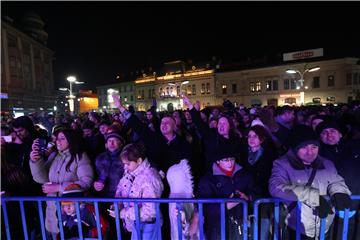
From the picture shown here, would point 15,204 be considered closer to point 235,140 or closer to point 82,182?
point 82,182

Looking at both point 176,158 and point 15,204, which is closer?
point 15,204

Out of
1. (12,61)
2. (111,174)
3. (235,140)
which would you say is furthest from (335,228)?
(12,61)

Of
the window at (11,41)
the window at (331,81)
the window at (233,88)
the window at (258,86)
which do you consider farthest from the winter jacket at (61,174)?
the window at (233,88)

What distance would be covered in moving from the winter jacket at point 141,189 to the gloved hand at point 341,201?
1822 mm

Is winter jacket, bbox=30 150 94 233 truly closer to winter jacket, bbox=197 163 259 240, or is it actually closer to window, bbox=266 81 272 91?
winter jacket, bbox=197 163 259 240

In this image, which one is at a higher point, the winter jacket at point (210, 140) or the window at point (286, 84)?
the window at point (286, 84)

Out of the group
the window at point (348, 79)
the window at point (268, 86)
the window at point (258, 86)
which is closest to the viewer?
the window at point (348, 79)

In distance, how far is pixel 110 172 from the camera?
4.60 metres

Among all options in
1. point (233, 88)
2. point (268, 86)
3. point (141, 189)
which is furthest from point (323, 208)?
point (233, 88)

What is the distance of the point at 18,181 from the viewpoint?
4.12 m

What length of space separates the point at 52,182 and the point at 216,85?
63207mm

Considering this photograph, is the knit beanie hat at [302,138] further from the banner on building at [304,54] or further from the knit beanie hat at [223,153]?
the banner on building at [304,54]

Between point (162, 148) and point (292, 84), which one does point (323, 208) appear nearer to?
point (162, 148)

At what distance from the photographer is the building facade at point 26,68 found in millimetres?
49594
